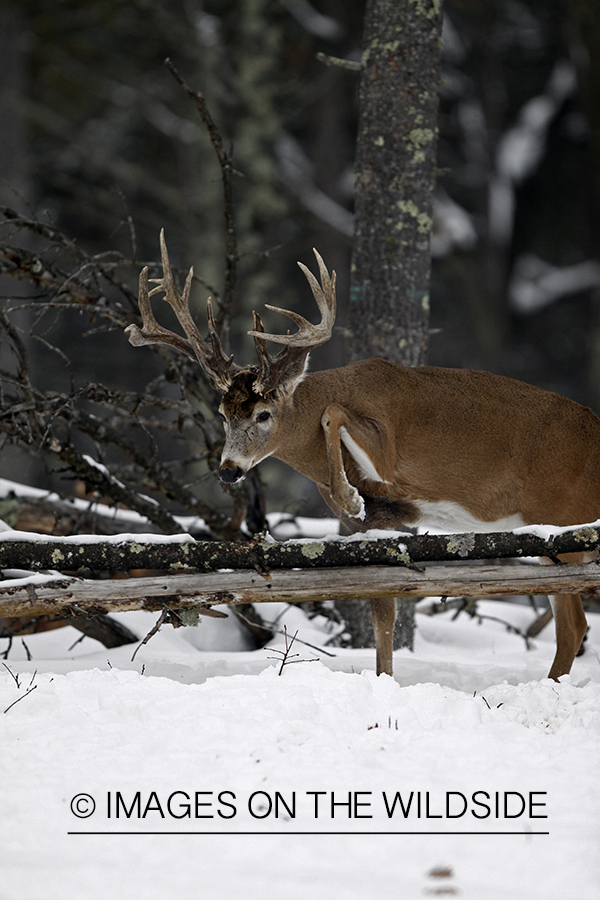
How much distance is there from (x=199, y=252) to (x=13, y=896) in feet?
38.3

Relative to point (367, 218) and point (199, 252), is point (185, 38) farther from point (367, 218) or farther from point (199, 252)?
point (367, 218)

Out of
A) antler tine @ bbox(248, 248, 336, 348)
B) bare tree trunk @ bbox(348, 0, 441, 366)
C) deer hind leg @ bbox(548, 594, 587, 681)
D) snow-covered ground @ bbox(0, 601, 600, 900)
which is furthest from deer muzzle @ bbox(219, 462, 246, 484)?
deer hind leg @ bbox(548, 594, 587, 681)

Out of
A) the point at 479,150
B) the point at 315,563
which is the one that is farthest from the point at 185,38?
the point at 315,563

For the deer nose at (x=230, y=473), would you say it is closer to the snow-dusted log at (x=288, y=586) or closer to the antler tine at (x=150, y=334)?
the snow-dusted log at (x=288, y=586)

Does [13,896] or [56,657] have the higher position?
[56,657]

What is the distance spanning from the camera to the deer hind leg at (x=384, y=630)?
4188mm

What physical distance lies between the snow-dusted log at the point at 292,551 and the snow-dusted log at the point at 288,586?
5 cm

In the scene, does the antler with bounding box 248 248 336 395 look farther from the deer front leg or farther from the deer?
the deer front leg

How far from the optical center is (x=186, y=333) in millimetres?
4105

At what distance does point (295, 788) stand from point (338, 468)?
1619 millimetres

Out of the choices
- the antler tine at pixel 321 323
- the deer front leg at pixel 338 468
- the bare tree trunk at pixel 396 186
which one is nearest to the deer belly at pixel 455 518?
the deer front leg at pixel 338 468

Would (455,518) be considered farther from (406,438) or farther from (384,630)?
(384,630)

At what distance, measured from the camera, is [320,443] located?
4.33 m

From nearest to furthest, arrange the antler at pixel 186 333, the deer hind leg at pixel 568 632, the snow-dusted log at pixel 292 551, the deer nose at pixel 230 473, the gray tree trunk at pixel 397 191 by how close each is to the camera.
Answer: the snow-dusted log at pixel 292 551, the deer nose at pixel 230 473, the antler at pixel 186 333, the deer hind leg at pixel 568 632, the gray tree trunk at pixel 397 191
